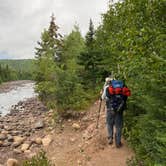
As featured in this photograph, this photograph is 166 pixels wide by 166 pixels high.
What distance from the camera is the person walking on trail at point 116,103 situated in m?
10.0

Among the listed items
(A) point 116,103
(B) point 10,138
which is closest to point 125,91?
(A) point 116,103

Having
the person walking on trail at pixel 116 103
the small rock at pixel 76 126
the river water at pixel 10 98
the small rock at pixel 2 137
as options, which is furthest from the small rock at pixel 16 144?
the river water at pixel 10 98

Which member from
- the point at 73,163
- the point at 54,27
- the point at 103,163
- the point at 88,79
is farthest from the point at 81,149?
the point at 54,27

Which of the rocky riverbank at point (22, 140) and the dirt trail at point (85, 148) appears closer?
the dirt trail at point (85, 148)

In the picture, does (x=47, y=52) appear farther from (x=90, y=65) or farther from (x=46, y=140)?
(x=46, y=140)

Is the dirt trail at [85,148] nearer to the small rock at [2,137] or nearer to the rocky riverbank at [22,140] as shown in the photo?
the rocky riverbank at [22,140]

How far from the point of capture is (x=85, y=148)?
1164cm

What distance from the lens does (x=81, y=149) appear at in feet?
38.6

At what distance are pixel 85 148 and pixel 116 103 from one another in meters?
2.37

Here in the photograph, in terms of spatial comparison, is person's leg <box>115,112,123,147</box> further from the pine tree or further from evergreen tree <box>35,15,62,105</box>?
evergreen tree <box>35,15,62,105</box>

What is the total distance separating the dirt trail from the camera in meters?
10.1

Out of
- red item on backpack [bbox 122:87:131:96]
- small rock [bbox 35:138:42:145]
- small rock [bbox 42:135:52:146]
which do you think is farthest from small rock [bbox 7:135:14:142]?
red item on backpack [bbox 122:87:131:96]

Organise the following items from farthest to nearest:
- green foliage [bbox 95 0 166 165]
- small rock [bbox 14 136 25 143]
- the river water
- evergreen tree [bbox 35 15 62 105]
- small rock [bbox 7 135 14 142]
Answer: the river water → evergreen tree [bbox 35 15 62 105] → small rock [bbox 7 135 14 142] → small rock [bbox 14 136 25 143] → green foliage [bbox 95 0 166 165]

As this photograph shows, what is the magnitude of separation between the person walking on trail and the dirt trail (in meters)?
0.44
